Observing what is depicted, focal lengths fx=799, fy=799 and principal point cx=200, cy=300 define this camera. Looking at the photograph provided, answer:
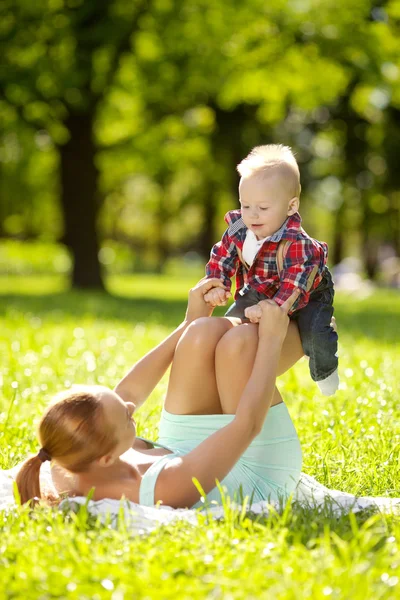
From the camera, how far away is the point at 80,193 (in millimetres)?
18250

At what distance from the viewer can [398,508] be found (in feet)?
10.4

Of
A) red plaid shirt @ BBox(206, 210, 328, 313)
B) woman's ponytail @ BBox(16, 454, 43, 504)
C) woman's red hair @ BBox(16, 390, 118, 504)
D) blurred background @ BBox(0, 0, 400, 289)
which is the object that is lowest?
woman's ponytail @ BBox(16, 454, 43, 504)

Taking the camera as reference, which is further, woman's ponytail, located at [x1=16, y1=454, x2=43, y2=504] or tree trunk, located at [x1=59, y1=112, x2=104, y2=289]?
tree trunk, located at [x1=59, y1=112, x2=104, y2=289]

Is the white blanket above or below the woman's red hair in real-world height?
below

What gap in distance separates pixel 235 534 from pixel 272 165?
153 cm

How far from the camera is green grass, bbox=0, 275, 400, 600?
2279 millimetres

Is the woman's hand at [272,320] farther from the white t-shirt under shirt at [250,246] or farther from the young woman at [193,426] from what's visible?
the white t-shirt under shirt at [250,246]

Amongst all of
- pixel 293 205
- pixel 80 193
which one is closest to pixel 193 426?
pixel 293 205

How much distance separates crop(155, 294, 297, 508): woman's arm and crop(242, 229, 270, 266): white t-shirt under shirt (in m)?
0.59

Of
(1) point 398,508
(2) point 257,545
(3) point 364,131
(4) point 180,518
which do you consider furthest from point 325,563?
(3) point 364,131

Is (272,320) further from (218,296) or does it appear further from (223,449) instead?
(223,449)

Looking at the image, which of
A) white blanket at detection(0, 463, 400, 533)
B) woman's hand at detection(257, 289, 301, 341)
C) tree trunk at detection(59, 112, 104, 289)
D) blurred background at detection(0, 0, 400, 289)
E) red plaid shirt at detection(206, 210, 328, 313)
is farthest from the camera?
tree trunk at detection(59, 112, 104, 289)

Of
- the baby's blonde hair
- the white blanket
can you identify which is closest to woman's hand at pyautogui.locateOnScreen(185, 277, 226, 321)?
the baby's blonde hair

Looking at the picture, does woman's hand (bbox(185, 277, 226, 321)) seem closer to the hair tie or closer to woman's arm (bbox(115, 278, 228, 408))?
woman's arm (bbox(115, 278, 228, 408))
